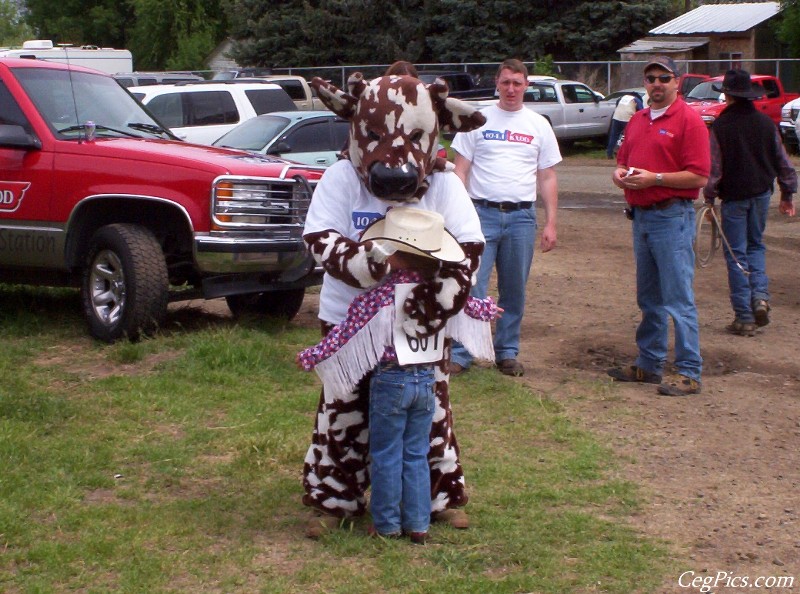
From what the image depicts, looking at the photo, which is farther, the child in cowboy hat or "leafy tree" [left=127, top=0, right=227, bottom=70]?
"leafy tree" [left=127, top=0, right=227, bottom=70]

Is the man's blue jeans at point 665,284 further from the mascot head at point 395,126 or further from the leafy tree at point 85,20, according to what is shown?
the leafy tree at point 85,20

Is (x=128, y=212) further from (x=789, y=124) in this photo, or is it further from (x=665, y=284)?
(x=789, y=124)

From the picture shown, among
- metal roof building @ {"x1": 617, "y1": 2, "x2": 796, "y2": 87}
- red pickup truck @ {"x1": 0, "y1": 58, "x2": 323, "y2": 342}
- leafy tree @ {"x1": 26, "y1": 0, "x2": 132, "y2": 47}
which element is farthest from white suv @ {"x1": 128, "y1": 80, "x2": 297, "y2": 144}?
leafy tree @ {"x1": 26, "y1": 0, "x2": 132, "y2": 47}

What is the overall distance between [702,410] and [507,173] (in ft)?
6.00

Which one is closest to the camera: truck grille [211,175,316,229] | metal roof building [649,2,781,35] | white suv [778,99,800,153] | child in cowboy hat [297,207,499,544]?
child in cowboy hat [297,207,499,544]

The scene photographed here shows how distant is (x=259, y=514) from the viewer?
4.89 meters

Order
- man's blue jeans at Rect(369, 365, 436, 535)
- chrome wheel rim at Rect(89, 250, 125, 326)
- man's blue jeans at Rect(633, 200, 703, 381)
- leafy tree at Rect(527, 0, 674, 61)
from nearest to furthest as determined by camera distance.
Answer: man's blue jeans at Rect(369, 365, 436, 535)
man's blue jeans at Rect(633, 200, 703, 381)
chrome wheel rim at Rect(89, 250, 125, 326)
leafy tree at Rect(527, 0, 674, 61)

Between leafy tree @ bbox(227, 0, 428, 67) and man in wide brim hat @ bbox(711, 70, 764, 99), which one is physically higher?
leafy tree @ bbox(227, 0, 428, 67)

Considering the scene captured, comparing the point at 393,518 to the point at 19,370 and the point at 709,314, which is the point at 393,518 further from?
the point at 709,314

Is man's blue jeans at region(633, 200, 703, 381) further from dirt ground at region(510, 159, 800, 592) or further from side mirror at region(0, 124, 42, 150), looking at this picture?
side mirror at region(0, 124, 42, 150)

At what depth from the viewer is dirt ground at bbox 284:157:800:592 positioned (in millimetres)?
4766

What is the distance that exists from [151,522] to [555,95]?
23823 millimetres

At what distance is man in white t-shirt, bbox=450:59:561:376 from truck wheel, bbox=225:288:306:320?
2.06m

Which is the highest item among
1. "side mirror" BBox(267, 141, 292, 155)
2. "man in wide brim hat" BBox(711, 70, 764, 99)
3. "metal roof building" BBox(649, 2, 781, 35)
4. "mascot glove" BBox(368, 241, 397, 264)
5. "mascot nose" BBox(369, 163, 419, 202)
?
"metal roof building" BBox(649, 2, 781, 35)
